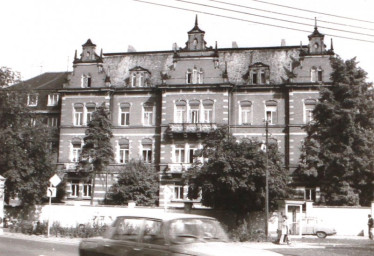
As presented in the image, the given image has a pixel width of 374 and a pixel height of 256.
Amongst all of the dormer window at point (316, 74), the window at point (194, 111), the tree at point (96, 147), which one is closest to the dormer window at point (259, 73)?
the dormer window at point (316, 74)

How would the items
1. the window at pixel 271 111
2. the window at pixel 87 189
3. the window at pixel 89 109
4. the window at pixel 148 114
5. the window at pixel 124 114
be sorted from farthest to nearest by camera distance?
the window at pixel 89 109
the window at pixel 124 114
the window at pixel 148 114
the window at pixel 87 189
the window at pixel 271 111

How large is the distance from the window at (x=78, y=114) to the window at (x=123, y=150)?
4626 mm

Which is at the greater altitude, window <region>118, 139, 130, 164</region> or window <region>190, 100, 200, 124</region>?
window <region>190, 100, 200, 124</region>

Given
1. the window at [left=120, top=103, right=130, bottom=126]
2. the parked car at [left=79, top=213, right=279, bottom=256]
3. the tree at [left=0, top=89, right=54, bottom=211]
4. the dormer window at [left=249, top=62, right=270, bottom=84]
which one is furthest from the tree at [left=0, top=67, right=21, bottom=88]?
the parked car at [left=79, top=213, right=279, bottom=256]

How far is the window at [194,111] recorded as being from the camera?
45625 mm

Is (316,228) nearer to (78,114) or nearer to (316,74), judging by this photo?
(316,74)

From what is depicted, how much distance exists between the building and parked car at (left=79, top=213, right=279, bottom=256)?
33659mm

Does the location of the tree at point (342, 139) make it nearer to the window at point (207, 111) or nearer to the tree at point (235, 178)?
the tree at point (235, 178)

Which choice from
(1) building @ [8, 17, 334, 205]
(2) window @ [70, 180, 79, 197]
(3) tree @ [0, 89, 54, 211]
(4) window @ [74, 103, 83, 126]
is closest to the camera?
(3) tree @ [0, 89, 54, 211]

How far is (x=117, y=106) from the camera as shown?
4822cm

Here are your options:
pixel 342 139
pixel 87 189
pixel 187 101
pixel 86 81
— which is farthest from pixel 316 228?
pixel 86 81

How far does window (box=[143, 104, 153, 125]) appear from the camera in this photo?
→ 4756 centimetres

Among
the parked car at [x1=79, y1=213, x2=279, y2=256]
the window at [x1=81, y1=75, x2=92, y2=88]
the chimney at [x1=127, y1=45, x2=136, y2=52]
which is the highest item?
the chimney at [x1=127, y1=45, x2=136, y2=52]

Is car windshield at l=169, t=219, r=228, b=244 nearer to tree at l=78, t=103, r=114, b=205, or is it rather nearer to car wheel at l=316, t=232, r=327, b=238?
car wheel at l=316, t=232, r=327, b=238
